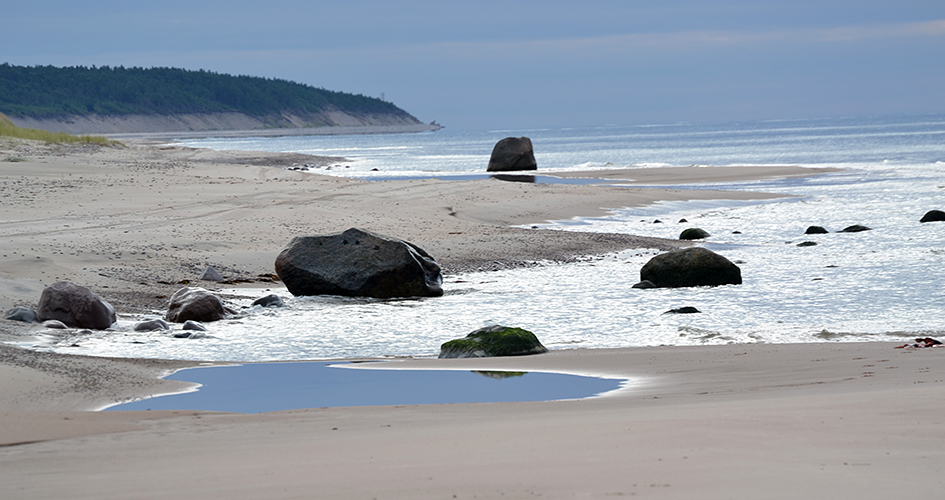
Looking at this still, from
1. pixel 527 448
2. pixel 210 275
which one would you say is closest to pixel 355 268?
pixel 210 275

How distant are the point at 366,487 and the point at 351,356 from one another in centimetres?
520

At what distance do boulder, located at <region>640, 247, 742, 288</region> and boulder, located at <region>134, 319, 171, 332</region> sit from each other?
667 centimetres

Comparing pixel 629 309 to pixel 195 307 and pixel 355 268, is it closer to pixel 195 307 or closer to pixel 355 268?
pixel 355 268

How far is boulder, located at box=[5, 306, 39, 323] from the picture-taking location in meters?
9.11

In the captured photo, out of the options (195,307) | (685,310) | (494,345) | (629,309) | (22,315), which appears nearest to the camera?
(494,345)

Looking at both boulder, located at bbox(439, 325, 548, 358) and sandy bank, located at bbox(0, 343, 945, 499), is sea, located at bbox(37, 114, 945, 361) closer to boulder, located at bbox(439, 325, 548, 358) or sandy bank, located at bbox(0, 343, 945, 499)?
boulder, located at bbox(439, 325, 548, 358)

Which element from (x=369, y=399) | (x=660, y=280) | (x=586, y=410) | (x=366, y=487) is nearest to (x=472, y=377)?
(x=369, y=399)

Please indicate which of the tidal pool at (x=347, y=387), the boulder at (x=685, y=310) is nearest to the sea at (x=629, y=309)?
the boulder at (x=685, y=310)

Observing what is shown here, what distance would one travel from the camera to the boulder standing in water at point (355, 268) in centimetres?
1192

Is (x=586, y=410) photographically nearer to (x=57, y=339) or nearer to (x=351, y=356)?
(x=351, y=356)

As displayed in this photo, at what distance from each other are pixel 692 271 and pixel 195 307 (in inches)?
268

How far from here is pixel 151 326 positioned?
943cm

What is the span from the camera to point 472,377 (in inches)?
290

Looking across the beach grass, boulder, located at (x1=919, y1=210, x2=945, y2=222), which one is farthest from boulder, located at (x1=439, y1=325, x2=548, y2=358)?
the beach grass
